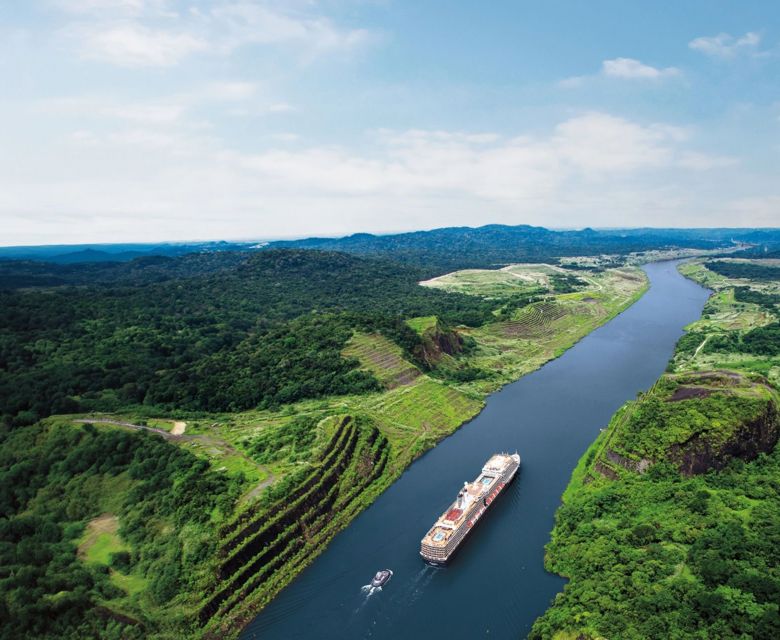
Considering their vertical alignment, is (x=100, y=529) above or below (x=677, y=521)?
below

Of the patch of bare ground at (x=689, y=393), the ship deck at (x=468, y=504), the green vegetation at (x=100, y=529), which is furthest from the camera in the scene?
the patch of bare ground at (x=689, y=393)

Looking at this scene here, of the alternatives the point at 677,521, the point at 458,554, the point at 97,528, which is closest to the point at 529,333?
the point at 677,521

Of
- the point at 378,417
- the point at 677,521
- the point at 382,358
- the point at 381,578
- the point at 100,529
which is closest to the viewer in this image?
the point at 381,578

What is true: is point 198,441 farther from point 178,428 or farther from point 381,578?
point 381,578

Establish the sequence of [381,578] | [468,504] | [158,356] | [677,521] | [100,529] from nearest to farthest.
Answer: [381,578]
[677,521]
[100,529]
[468,504]
[158,356]

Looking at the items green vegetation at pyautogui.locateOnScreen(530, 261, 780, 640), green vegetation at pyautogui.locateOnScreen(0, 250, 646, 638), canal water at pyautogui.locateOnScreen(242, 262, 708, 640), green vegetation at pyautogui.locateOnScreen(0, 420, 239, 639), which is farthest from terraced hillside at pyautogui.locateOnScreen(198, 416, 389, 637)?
green vegetation at pyautogui.locateOnScreen(530, 261, 780, 640)

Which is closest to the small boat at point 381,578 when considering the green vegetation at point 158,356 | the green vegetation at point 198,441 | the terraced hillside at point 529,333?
the green vegetation at point 198,441

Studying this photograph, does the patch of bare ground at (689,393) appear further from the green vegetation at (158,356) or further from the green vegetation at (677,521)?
the green vegetation at (158,356)
